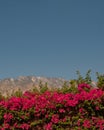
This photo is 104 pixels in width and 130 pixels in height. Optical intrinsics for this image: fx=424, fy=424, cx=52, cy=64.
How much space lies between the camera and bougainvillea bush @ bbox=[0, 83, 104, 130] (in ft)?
55.3

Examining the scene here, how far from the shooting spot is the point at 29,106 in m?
17.2

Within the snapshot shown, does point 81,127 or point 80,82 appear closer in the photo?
point 81,127

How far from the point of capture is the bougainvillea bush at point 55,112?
663 inches

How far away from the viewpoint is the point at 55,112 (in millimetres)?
17141

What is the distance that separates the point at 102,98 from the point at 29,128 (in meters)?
3.19

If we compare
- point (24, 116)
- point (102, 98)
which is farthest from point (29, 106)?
point (102, 98)

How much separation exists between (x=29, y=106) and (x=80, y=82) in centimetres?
376

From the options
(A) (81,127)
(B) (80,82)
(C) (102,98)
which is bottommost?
(A) (81,127)

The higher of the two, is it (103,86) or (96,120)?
(103,86)

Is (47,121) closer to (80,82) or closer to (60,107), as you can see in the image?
(60,107)

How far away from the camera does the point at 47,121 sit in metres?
17.1

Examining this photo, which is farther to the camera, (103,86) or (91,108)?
(103,86)

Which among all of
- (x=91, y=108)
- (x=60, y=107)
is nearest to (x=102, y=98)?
(x=91, y=108)

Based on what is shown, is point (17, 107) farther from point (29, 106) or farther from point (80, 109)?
point (80, 109)
